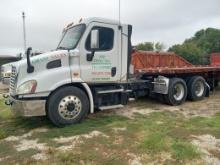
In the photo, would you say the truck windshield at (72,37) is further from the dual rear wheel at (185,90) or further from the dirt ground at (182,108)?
the dual rear wheel at (185,90)

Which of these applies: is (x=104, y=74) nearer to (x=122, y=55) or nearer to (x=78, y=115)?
(x=122, y=55)

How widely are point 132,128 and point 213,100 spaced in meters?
5.29

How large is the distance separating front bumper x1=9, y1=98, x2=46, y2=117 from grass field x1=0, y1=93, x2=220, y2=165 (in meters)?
0.45

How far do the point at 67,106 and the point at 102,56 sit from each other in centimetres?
163

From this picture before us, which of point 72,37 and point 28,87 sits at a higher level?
point 72,37

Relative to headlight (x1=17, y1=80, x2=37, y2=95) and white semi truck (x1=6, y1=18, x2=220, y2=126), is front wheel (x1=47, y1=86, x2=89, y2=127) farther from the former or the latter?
headlight (x1=17, y1=80, x2=37, y2=95)

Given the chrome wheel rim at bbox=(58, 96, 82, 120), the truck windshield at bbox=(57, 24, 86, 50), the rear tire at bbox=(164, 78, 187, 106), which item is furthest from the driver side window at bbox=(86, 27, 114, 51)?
the rear tire at bbox=(164, 78, 187, 106)

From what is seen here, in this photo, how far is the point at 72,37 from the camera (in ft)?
26.5

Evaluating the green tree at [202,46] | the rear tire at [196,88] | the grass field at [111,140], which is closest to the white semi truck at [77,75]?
the grass field at [111,140]

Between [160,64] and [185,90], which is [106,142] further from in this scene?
[160,64]

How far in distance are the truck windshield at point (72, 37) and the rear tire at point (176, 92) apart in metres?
3.93

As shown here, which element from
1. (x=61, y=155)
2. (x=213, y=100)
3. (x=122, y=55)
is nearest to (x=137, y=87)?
(x=122, y=55)

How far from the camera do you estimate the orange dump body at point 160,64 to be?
1041 centimetres

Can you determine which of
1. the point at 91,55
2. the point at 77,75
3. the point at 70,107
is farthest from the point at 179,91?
the point at 70,107
